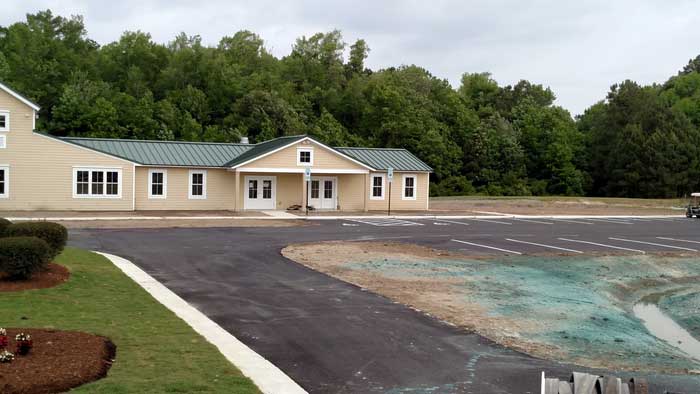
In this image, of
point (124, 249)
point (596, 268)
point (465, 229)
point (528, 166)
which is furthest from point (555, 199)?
point (124, 249)

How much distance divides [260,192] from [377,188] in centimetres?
752

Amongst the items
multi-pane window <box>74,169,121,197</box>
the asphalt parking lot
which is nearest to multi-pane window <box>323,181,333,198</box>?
multi-pane window <box>74,169,121,197</box>

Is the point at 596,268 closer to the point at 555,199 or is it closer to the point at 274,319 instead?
the point at 274,319

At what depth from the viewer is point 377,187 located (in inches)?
1743

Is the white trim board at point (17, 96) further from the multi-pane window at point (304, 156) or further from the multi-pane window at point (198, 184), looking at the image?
the multi-pane window at point (304, 156)

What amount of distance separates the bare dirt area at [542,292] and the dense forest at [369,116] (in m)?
48.7

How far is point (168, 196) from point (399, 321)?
29.5 m

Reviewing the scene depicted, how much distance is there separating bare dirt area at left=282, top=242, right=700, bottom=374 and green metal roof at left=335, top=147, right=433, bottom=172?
800 inches

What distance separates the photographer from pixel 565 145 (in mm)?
78188

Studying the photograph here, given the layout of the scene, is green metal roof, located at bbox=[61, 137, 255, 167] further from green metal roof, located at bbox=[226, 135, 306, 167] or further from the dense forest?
the dense forest

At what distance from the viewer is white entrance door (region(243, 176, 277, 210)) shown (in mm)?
40938

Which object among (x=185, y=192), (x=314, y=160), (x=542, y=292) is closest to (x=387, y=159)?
(x=314, y=160)

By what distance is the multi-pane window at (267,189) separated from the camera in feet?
136

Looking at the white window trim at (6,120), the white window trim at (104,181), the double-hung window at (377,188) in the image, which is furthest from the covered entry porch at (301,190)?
the white window trim at (6,120)
